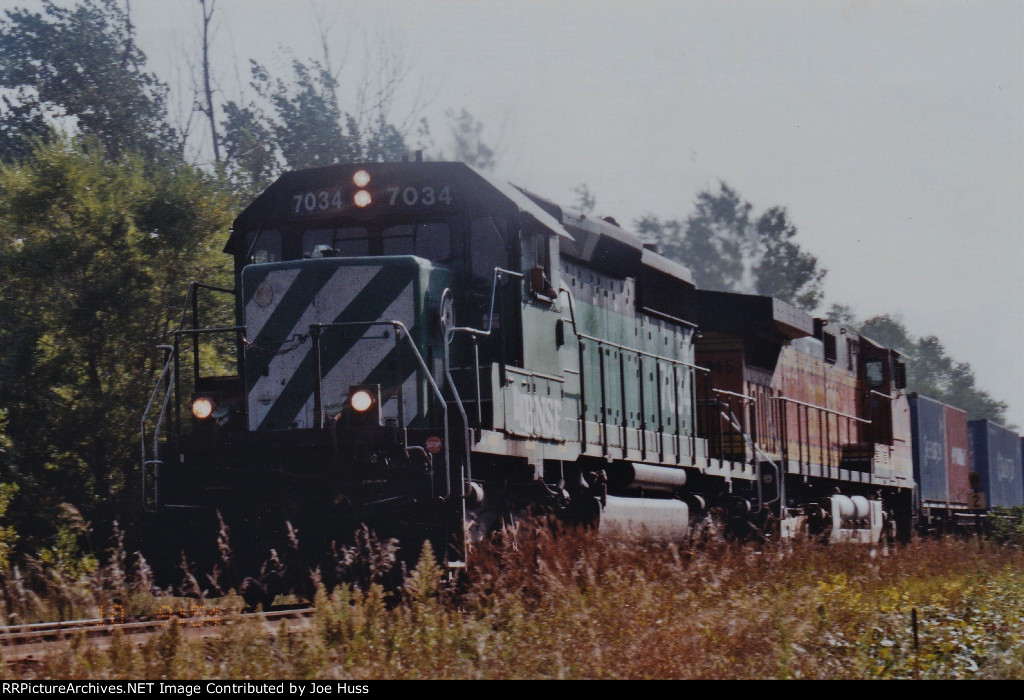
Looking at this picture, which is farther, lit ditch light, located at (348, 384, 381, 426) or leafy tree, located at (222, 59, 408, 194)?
leafy tree, located at (222, 59, 408, 194)

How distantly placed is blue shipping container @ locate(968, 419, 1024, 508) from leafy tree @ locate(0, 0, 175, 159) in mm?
18826

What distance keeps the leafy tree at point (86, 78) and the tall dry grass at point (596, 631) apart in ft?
65.6

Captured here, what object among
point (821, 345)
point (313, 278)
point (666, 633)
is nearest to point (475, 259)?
point (313, 278)

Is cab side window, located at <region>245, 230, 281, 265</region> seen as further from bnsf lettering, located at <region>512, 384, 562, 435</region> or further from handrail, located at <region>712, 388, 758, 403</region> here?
handrail, located at <region>712, 388, 758, 403</region>

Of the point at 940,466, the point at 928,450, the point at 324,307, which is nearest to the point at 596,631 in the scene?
the point at 324,307

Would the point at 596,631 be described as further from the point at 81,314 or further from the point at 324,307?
the point at 81,314

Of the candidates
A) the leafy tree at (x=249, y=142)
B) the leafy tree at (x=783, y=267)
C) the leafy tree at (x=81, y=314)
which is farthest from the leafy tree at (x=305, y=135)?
the leafy tree at (x=783, y=267)

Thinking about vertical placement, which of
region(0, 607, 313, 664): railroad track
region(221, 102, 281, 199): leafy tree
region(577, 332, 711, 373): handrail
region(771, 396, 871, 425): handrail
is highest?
region(221, 102, 281, 199): leafy tree

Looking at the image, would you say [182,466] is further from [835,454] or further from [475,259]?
[835,454]

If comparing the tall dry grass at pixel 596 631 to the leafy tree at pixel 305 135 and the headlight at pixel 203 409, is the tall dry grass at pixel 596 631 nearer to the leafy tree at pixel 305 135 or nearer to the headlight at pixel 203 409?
the headlight at pixel 203 409

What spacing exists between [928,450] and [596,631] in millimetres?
16822

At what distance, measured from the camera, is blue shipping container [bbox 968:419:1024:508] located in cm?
2650

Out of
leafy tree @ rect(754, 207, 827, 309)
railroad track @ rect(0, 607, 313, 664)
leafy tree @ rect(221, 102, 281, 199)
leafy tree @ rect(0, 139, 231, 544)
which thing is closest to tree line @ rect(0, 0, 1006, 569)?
leafy tree @ rect(0, 139, 231, 544)

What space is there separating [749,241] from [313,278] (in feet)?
174
